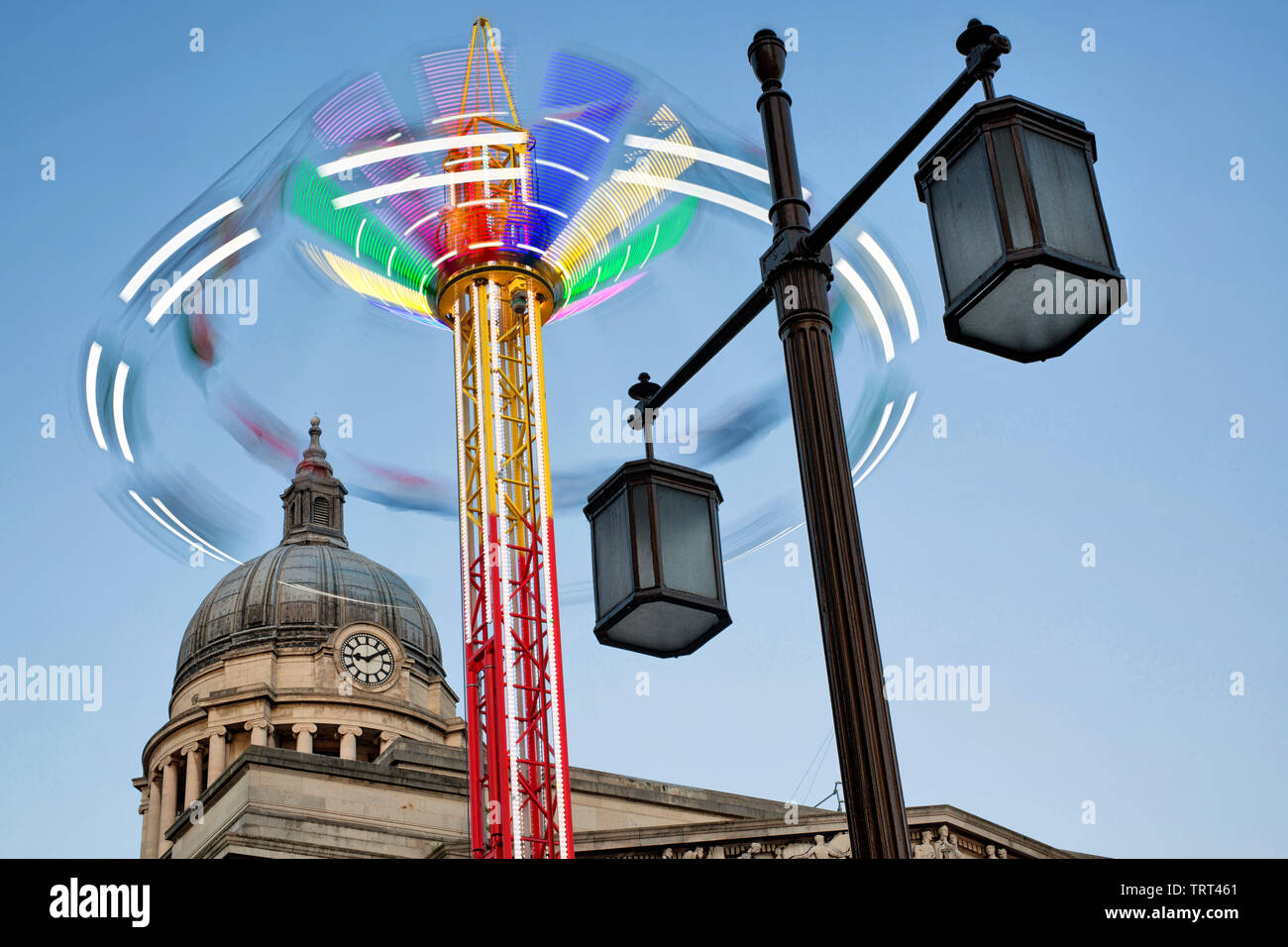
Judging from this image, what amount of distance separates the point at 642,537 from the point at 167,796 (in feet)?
216

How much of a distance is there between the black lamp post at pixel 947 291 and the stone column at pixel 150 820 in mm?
67497

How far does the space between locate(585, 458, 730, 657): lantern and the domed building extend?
24.5 m

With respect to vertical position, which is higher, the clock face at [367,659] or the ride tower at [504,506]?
the clock face at [367,659]

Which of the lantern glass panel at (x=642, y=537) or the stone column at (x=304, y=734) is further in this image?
the stone column at (x=304, y=734)

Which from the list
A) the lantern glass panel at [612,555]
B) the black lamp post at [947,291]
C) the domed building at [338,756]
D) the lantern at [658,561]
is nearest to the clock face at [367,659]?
the domed building at [338,756]

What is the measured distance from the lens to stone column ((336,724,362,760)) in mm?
67375

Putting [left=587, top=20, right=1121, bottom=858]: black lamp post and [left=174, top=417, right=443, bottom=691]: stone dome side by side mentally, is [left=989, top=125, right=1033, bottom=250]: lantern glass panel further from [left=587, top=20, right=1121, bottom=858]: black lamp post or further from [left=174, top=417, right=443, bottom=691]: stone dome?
[left=174, top=417, right=443, bottom=691]: stone dome

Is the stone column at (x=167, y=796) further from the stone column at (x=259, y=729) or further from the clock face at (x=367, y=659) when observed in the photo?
the clock face at (x=367, y=659)

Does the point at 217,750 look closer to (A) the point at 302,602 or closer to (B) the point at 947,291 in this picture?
(A) the point at 302,602

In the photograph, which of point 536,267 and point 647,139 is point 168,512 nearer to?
point 647,139

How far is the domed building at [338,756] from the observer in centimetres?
3488

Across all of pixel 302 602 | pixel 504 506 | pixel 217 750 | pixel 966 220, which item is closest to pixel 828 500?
pixel 966 220
